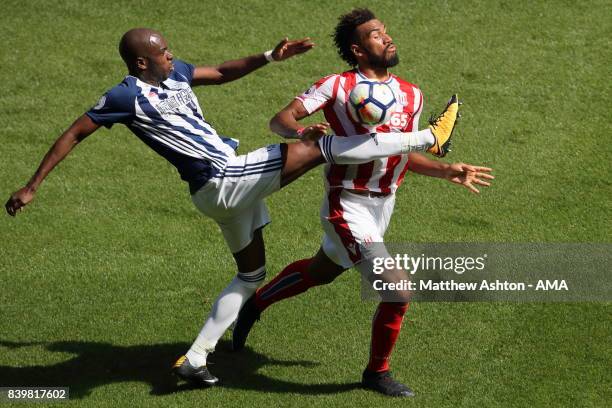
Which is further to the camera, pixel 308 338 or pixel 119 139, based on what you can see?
pixel 119 139

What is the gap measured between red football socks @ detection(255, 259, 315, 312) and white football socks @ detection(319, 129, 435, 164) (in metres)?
1.18

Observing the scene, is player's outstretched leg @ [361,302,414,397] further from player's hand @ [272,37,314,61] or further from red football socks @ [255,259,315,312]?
player's hand @ [272,37,314,61]

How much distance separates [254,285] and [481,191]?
3475 millimetres

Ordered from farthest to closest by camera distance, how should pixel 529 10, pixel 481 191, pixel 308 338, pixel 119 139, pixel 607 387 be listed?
pixel 529 10, pixel 119 139, pixel 481 191, pixel 308 338, pixel 607 387

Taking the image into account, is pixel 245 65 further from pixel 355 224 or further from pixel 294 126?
pixel 355 224

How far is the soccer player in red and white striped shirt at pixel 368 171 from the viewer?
7348mm

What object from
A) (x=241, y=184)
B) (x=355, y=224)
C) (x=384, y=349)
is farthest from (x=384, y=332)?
(x=241, y=184)

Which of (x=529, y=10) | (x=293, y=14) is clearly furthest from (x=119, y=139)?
(x=529, y=10)

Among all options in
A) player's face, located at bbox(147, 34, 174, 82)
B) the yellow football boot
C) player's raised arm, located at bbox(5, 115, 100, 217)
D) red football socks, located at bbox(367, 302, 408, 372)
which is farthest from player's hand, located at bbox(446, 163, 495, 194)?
player's raised arm, located at bbox(5, 115, 100, 217)

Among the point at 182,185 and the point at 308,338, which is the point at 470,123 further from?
the point at 308,338

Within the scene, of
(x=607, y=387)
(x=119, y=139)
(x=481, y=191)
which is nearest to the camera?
(x=607, y=387)

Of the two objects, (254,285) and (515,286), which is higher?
(254,285)

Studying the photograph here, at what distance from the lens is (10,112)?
1204 cm

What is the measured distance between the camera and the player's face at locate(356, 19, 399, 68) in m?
7.43
